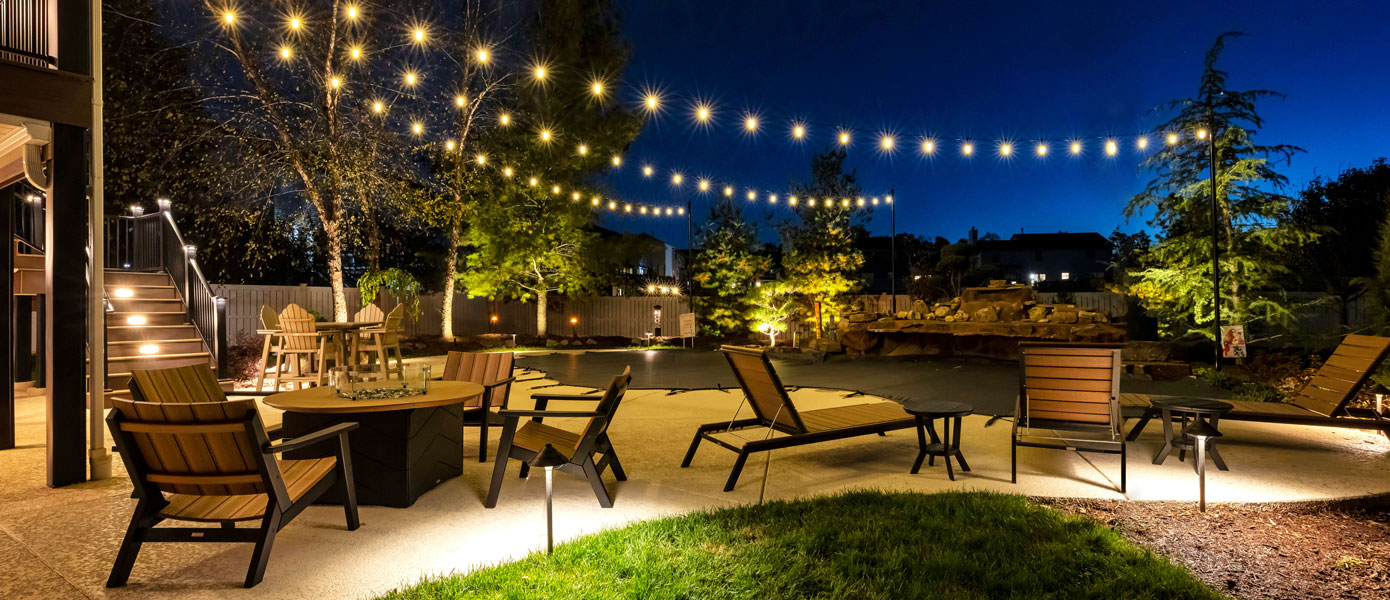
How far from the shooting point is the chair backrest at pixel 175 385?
3.22 m

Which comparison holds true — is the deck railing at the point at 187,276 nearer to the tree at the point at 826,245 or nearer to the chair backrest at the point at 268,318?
the chair backrest at the point at 268,318

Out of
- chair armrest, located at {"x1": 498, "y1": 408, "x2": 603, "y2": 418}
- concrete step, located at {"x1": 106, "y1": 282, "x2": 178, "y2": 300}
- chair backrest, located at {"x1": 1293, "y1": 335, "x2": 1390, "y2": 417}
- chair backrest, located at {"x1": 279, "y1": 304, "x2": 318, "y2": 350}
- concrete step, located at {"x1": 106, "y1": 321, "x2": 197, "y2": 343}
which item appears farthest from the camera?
concrete step, located at {"x1": 106, "y1": 282, "x2": 178, "y2": 300}

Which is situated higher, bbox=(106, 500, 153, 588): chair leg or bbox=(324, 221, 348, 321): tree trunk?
bbox=(324, 221, 348, 321): tree trunk

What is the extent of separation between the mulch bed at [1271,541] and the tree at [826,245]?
12.0m

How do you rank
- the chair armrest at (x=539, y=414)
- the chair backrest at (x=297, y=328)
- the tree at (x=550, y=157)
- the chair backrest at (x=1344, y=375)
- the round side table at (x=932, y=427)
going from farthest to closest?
the tree at (x=550, y=157)
the chair backrest at (x=297, y=328)
the chair backrest at (x=1344, y=375)
the round side table at (x=932, y=427)
the chair armrest at (x=539, y=414)

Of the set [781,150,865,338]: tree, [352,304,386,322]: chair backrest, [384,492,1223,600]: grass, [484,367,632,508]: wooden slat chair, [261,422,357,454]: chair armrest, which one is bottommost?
[384,492,1223,600]: grass

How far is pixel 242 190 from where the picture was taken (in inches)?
524

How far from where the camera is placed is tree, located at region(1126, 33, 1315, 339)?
9.60 m

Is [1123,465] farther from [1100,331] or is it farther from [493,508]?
[1100,331]

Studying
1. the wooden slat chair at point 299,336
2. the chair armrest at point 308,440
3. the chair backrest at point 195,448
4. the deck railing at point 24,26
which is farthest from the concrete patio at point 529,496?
the deck railing at point 24,26

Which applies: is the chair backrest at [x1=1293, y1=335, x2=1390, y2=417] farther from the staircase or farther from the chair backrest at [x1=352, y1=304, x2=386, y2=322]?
the chair backrest at [x1=352, y1=304, x2=386, y2=322]

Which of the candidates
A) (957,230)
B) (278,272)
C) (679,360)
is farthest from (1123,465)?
(957,230)

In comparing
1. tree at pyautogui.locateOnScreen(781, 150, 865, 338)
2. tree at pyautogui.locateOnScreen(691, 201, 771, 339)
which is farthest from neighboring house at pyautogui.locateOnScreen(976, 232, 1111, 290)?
tree at pyautogui.locateOnScreen(691, 201, 771, 339)

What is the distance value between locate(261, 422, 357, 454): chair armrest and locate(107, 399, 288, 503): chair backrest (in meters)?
0.05
